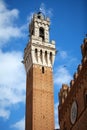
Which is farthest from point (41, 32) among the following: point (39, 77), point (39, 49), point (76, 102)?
point (76, 102)

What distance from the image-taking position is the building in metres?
21.2

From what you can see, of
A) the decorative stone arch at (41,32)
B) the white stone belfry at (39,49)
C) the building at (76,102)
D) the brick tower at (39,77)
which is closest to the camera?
the building at (76,102)

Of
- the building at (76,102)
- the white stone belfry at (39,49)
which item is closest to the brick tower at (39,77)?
the white stone belfry at (39,49)

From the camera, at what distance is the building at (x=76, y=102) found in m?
21.2

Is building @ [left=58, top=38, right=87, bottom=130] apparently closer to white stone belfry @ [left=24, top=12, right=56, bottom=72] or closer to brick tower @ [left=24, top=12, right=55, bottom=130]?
brick tower @ [left=24, top=12, right=55, bottom=130]

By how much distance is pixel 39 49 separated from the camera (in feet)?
137

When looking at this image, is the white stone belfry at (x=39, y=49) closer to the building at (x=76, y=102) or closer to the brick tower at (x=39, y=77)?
the brick tower at (x=39, y=77)

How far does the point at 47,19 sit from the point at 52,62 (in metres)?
6.87

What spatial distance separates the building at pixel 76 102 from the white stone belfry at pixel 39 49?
52.5 feet

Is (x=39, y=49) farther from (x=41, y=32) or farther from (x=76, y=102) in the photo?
(x=76, y=102)

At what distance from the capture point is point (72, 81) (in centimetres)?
2391

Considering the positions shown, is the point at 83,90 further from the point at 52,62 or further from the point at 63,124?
the point at 52,62

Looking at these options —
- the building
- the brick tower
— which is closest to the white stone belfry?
the brick tower

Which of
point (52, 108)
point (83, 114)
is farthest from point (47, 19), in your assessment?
point (83, 114)
